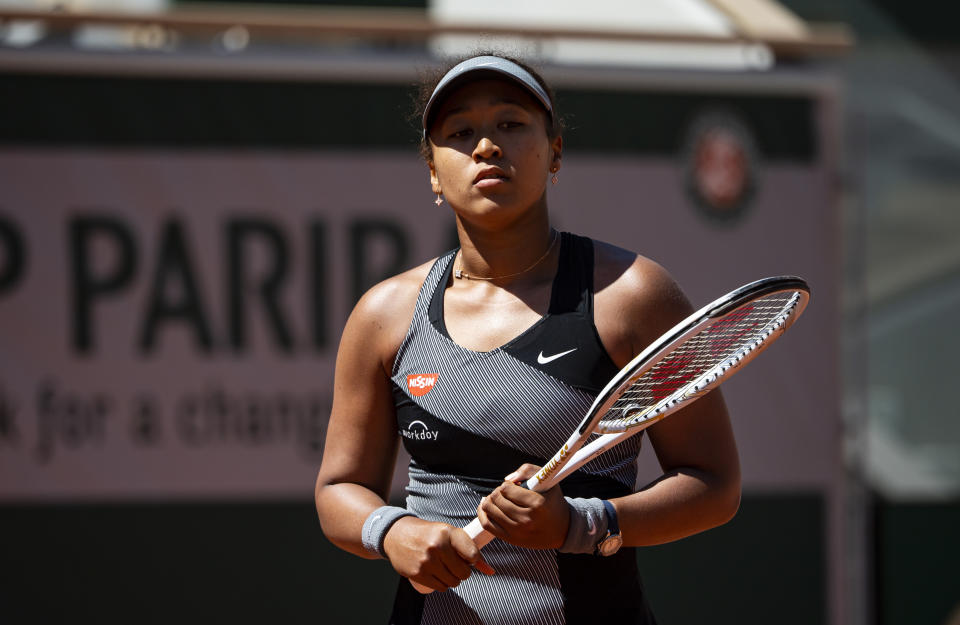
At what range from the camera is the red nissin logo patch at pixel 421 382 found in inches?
79.2

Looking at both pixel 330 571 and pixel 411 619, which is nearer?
pixel 411 619

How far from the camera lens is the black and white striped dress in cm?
195

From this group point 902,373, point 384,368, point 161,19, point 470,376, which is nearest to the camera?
point 470,376

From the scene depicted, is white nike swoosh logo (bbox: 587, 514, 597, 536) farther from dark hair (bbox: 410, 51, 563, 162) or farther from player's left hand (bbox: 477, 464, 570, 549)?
dark hair (bbox: 410, 51, 563, 162)

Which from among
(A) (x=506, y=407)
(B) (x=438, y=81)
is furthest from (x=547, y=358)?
(B) (x=438, y=81)

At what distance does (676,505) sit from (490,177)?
2.17ft

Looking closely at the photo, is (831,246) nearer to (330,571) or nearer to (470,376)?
(330,571)

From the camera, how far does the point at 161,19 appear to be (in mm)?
5148

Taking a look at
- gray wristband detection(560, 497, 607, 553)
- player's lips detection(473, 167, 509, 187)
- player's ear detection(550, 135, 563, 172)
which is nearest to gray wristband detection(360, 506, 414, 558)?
gray wristband detection(560, 497, 607, 553)

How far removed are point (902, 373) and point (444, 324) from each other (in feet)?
14.9

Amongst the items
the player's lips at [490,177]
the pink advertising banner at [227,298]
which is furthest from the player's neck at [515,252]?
the pink advertising banner at [227,298]

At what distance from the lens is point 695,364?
6.87ft

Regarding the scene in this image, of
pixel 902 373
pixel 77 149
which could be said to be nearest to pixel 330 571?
pixel 77 149

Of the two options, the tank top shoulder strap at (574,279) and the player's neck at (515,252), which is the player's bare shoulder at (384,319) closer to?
the player's neck at (515,252)
